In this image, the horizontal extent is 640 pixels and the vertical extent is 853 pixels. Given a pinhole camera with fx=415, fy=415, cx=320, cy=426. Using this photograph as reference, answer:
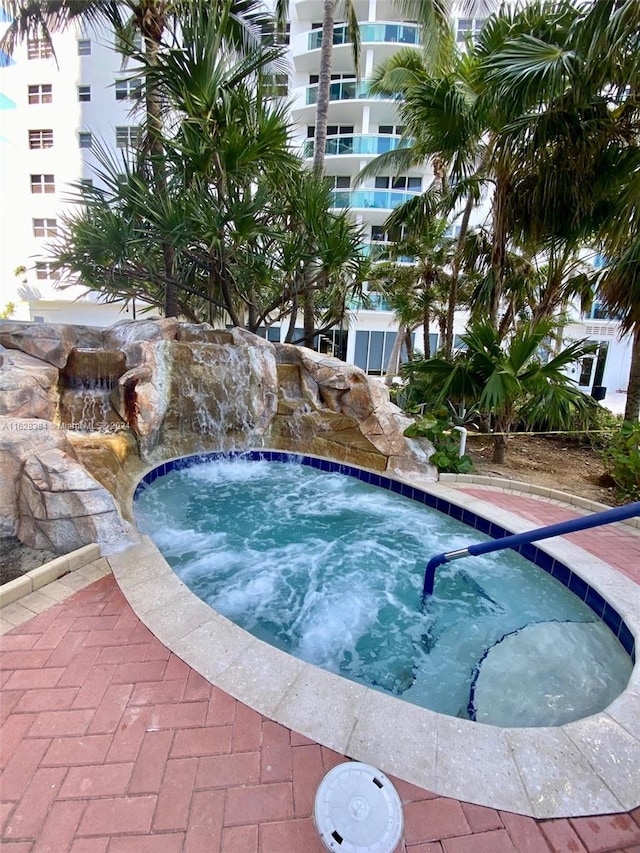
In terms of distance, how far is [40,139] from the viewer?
19422 millimetres

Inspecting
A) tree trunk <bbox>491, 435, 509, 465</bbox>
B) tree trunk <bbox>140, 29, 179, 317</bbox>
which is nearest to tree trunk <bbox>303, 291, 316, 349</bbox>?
tree trunk <bbox>140, 29, 179, 317</bbox>

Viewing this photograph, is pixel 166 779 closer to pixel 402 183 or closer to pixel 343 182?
pixel 402 183

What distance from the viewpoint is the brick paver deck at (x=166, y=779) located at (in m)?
1.60

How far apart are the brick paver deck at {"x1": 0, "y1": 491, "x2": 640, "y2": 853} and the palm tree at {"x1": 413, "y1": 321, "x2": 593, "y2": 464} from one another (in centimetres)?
464

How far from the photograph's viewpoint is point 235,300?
10547mm

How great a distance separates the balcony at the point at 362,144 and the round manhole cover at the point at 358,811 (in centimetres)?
2138

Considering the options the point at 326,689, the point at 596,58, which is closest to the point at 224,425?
the point at 326,689

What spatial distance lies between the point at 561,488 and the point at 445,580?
121 inches

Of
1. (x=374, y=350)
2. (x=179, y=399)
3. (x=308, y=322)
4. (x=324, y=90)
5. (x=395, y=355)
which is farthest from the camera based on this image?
(x=374, y=350)

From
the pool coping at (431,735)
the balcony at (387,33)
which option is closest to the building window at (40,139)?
the balcony at (387,33)

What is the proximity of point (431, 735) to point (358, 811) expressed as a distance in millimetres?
543

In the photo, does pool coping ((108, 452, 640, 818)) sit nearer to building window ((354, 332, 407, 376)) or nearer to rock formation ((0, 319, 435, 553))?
rock formation ((0, 319, 435, 553))

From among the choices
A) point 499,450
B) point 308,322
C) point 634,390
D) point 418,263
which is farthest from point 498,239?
point 308,322

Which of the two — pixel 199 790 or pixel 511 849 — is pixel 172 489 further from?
pixel 511 849
